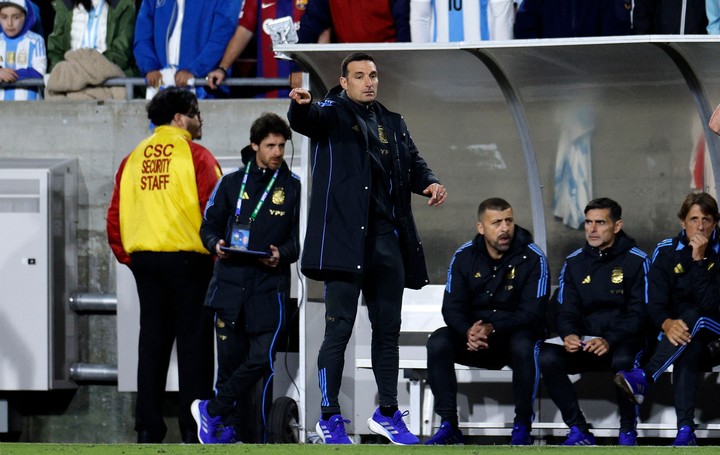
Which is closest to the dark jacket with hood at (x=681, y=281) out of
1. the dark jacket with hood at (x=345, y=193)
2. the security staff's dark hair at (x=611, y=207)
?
the security staff's dark hair at (x=611, y=207)

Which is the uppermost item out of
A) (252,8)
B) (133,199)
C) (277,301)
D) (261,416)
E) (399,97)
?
(252,8)

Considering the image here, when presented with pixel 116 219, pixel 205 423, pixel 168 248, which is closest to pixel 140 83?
pixel 116 219

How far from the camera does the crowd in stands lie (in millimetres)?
9078

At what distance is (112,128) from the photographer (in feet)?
32.8

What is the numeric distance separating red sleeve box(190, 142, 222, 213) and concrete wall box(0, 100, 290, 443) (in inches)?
57.6

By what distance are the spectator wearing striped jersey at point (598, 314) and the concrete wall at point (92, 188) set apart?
102 inches

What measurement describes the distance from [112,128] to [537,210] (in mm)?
3045

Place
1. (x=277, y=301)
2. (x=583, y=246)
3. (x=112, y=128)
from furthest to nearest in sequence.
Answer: (x=112, y=128) → (x=583, y=246) → (x=277, y=301)

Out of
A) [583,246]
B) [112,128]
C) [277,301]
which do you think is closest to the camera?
[277,301]

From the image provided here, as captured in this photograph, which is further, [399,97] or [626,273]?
[399,97]

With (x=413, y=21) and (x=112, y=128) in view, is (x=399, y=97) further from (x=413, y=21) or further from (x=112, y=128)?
(x=112, y=128)

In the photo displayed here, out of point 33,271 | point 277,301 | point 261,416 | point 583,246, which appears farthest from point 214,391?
point 583,246

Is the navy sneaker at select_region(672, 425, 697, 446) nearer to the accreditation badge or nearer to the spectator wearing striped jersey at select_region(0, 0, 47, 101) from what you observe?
the accreditation badge

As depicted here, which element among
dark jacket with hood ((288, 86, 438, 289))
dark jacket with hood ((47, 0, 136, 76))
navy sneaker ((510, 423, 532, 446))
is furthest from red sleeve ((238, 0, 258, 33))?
navy sneaker ((510, 423, 532, 446))
